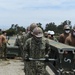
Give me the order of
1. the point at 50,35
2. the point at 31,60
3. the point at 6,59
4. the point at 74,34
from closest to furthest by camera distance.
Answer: the point at 31,60, the point at 74,34, the point at 50,35, the point at 6,59

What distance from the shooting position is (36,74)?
→ 8.56 m

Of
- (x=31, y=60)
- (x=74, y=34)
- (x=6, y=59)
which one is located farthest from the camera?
(x=6, y=59)

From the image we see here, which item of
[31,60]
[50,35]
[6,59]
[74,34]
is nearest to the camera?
[31,60]

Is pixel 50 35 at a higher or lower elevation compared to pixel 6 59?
higher

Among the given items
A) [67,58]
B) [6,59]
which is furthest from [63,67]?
[6,59]

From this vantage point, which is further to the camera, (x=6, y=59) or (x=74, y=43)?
(x=6, y=59)

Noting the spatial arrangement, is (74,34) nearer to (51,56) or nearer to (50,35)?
(51,56)

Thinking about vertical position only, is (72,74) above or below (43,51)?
below

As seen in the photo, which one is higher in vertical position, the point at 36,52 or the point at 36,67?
the point at 36,52

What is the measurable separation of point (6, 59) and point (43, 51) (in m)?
11.1

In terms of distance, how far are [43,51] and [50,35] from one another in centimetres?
810

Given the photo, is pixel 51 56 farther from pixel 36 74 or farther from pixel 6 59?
pixel 6 59

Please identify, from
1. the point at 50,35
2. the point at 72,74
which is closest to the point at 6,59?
the point at 50,35

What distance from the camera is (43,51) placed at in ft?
28.0
